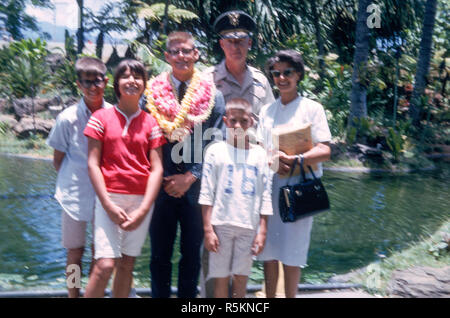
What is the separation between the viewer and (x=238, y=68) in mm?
2789

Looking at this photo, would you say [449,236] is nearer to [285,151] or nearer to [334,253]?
[334,253]

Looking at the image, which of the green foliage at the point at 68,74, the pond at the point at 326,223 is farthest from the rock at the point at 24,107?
the pond at the point at 326,223

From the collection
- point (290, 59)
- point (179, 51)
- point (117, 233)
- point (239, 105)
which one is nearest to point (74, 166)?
point (117, 233)

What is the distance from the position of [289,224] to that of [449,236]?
8.42 ft

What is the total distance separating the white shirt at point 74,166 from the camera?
2500mm

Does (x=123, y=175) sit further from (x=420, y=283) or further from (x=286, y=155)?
(x=420, y=283)

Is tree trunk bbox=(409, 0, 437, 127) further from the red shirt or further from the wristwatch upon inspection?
the red shirt

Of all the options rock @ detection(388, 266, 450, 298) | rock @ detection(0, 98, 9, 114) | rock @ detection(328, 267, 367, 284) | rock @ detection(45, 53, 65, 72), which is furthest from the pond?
rock @ detection(45, 53, 65, 72)

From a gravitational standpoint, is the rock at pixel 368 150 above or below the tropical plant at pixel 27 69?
below

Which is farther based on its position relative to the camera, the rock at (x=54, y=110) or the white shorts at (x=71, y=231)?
the rock at (x=54, y=110)

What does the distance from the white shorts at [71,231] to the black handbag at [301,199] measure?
121cm

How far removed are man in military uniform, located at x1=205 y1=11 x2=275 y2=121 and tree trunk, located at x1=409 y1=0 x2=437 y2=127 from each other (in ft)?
34.0

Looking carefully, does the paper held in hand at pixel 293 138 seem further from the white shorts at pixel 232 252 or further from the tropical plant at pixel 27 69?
the tropical plant at pixel 27 69
